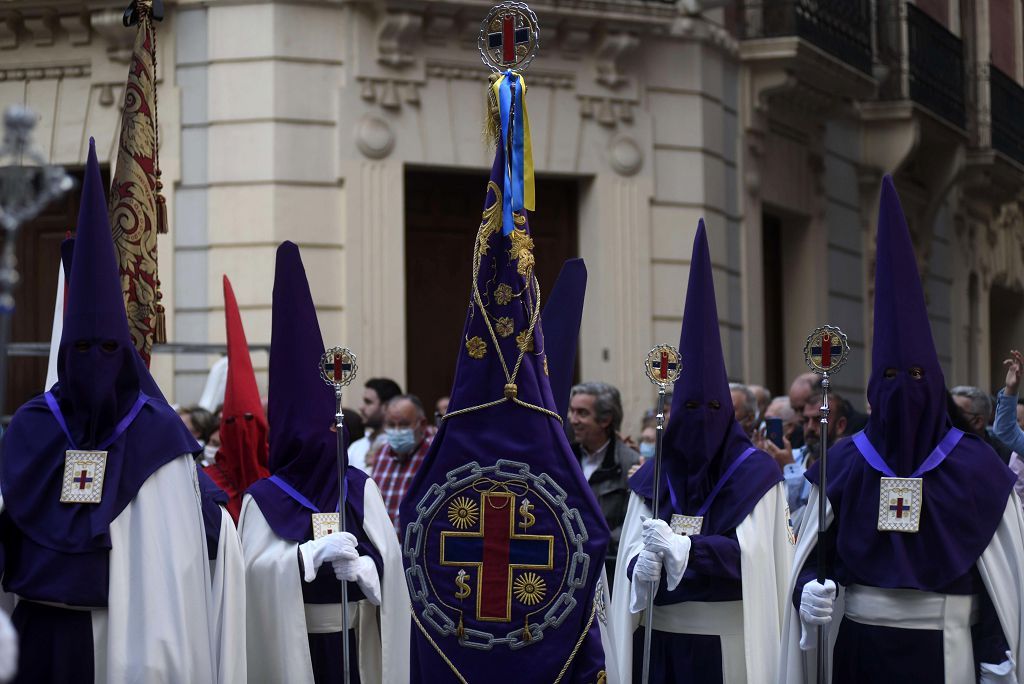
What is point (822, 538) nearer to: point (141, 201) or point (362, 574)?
point (362, 574)

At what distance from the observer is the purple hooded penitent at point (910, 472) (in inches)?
253

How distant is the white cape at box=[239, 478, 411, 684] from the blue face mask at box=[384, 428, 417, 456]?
233 cm

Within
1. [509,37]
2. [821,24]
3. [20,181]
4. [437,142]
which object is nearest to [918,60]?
[821,24]

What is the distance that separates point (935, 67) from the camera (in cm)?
1922

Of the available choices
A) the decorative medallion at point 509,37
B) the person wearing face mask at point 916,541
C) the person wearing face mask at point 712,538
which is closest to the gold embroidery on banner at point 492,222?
the decorative medallion at point 509,37

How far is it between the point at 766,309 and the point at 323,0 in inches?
226

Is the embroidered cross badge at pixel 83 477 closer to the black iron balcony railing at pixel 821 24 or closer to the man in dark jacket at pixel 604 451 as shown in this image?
the man in dark jacket at pixel 604 451

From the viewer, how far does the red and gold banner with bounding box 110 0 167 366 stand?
738cm

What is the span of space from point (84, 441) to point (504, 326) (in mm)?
1490

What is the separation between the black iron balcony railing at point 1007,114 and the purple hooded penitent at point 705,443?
1505 centimetres

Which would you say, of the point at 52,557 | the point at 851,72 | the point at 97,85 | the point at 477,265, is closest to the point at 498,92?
the point at 477,265

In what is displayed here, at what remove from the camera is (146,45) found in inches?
304

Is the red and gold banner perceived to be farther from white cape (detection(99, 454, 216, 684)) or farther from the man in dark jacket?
the man in dark jacket

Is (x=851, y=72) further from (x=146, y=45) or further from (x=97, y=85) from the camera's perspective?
(x=146, y=45)
